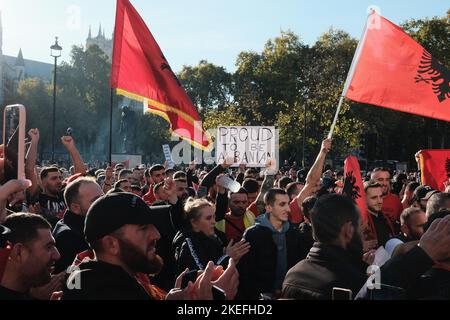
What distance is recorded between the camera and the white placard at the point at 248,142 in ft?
51.5

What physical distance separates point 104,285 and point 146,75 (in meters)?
5.92

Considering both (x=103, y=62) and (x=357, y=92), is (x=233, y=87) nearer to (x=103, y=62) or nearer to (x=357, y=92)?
(x=103, y=62)

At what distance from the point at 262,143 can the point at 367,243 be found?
9.97 meters

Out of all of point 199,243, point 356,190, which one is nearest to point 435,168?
point 356,190

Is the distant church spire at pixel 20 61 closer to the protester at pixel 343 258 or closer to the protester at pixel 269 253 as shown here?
the protester at pixel 269 253

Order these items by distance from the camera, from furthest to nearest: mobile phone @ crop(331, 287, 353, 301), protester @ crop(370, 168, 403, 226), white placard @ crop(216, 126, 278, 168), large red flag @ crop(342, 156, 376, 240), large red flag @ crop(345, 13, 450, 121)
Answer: white placard @ crop(216, 126, 278, 168) → protester @ crop(370, 168, 403, 226) → large red flag @ crop(345, 13, 450, 121) → large red flag @ crop(342, 156, 376, 240) → mobile phone @ crop(331, 287, 353, 301)

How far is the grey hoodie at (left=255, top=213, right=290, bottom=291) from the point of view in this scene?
203 inches

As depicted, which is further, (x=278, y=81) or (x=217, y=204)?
(x=278, y=81)

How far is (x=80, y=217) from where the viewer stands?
193 inches

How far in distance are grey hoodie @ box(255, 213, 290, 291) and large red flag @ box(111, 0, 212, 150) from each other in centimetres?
325

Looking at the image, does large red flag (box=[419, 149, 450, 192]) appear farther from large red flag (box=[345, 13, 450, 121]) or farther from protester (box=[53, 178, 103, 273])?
protester (box=[53, 178, 103, 273])

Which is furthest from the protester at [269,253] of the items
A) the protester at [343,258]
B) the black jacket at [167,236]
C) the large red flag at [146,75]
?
the large red flag at [146,75]

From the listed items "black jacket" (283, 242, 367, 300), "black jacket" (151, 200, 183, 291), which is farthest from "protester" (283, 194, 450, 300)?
"black jacket" (151, 200, 183, 291)

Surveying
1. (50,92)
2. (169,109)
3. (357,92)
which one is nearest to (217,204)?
(169,109)
